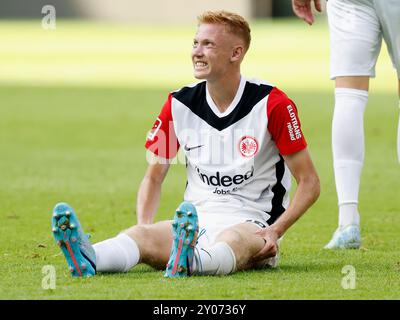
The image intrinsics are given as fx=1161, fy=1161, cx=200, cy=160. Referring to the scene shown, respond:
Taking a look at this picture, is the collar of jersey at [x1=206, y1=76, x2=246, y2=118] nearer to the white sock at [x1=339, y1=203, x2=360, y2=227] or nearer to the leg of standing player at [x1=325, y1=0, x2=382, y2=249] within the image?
the leg of standing player at [x1=325, y1=0, x2=382, y2=249]

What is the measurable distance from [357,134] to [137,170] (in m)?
4.18

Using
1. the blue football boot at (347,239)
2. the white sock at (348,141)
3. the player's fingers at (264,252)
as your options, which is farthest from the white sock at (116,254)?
the white sock at (348,141)

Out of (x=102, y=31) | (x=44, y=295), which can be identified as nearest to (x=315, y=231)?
(x=44, y=295)

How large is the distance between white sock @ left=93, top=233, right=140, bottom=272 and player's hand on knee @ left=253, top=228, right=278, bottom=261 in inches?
24.3

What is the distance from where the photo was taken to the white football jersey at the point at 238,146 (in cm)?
602

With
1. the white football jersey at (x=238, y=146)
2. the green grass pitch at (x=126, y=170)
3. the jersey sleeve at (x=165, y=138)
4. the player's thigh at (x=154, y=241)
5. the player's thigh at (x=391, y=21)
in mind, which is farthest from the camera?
the player's thigh at (x=391, y=21)

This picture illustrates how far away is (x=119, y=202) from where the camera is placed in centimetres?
895

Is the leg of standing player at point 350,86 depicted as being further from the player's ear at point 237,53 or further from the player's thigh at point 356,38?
the player's ear at point 237,53

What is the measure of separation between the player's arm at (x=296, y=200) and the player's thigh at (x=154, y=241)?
0.45m

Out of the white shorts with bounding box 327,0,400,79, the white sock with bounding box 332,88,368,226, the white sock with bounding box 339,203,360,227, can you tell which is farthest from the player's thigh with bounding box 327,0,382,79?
the white sock with bounding box 339,203,360,227

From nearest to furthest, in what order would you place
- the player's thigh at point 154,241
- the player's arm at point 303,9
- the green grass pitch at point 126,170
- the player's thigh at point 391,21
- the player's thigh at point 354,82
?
the green grass pitch at point 126,170 → the player's thigh at point 154,241 → the player's thigh at point 391,21 → the player's thigh at point 354,82 → the player's arm at point 303,9

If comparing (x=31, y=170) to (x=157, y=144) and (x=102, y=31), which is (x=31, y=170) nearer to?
(x=157, y=144)

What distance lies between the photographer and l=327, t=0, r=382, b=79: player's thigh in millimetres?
6906

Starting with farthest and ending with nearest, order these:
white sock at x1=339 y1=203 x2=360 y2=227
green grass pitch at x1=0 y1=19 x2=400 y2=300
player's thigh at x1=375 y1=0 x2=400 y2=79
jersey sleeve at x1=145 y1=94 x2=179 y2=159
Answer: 1. white sock at x1=339 y1=203 x2=360 y2=227
2. player's thigh at x1=375 y1=0 x2=400 y2=79
3. jersey sleeve at x1=145 y1=94 x2=179 y2=159
4. green grass pitch at x1=0 y1=19 x2=400 y2=300
